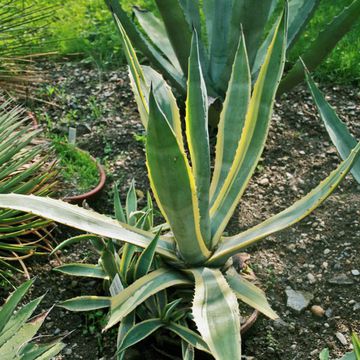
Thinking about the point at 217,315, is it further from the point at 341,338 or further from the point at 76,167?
the point at 76,167

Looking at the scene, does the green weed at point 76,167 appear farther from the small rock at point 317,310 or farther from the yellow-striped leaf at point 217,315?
the small rock at point 317,310

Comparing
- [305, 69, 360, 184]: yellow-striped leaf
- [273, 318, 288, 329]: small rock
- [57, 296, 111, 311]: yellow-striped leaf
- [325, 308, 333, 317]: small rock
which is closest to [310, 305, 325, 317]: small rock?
[325, 308, 333, 317]: small rock

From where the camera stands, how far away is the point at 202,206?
2092 millimetres

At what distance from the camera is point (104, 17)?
13.3ft

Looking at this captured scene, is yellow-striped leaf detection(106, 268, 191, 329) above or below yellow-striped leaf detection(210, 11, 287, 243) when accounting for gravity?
below

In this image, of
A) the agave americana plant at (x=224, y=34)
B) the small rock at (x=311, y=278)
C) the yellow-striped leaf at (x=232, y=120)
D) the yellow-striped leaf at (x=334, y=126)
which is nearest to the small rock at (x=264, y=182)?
the agave americana plant at (x=224, y=34)

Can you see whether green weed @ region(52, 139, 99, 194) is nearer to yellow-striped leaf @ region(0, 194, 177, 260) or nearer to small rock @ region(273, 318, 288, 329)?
yellow-striped leaf @ region(0, 194, 177, 260)

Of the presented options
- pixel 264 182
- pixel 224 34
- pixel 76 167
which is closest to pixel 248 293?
pixel 264 182

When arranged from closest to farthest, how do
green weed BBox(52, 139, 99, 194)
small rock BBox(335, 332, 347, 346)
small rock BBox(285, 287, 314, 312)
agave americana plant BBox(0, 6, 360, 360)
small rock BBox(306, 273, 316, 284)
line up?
agave americana plant BBox(0, 6, 360, 360), small rock BBox(335, 332, 347, 346), small rock BBox(285, 287, 314, 312), small rock BBox(306, 273, 316, 284), green weed BBox(52, 139, 99, 194)

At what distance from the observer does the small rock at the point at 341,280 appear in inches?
95.2

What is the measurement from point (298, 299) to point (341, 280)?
0.62 ft

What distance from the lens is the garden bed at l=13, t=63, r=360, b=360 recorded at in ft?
7.35

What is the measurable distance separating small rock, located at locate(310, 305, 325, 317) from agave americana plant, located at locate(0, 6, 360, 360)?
31cm

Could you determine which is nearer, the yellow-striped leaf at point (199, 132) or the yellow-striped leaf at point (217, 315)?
the yellow-striped leaf at point (217, 315)
